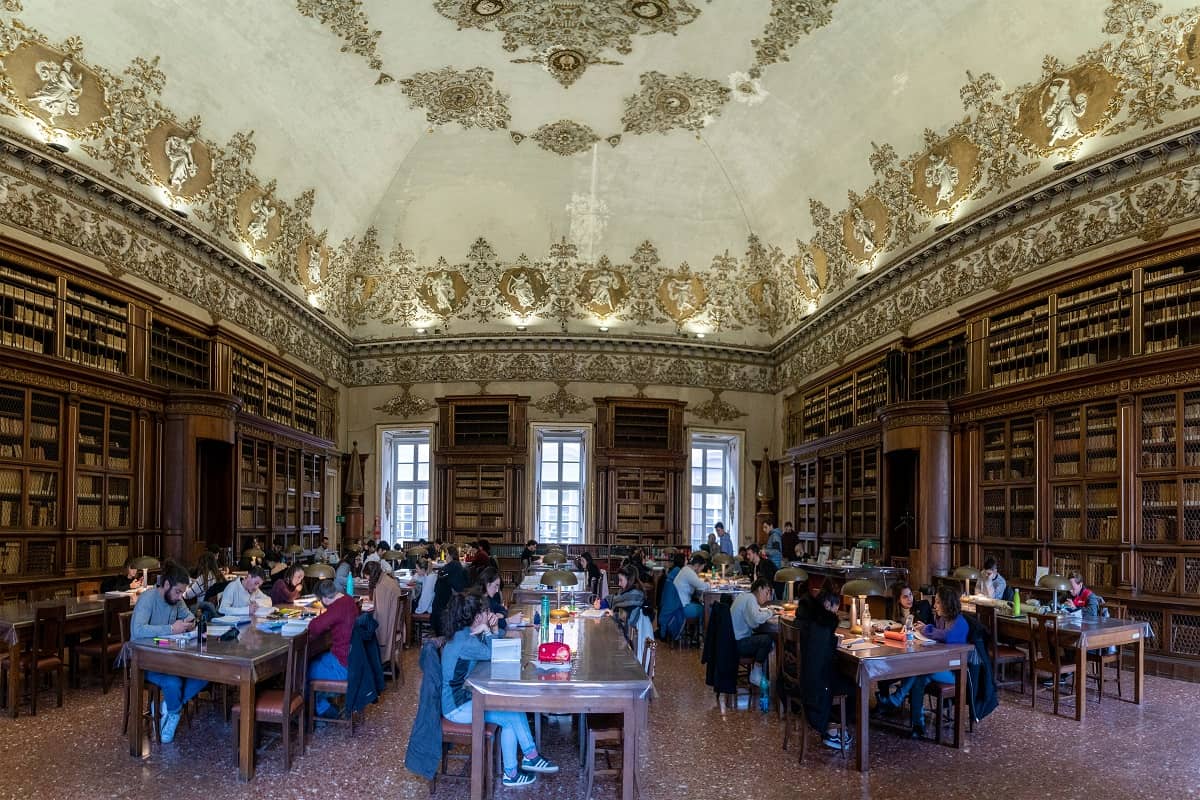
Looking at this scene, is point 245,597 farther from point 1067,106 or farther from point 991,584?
point 1067,106

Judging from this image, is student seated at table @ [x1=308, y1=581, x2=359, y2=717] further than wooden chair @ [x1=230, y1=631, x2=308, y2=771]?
Yes

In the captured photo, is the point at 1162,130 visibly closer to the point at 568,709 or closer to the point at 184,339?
the point at 568,709

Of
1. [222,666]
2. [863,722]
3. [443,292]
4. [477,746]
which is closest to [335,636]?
[222,666]

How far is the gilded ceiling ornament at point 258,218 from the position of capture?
1582cm

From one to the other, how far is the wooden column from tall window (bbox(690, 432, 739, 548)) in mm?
9028

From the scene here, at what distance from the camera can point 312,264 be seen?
19172mm

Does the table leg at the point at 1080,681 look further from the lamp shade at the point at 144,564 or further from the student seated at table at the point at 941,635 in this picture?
the lamp shade at the point at 144,564

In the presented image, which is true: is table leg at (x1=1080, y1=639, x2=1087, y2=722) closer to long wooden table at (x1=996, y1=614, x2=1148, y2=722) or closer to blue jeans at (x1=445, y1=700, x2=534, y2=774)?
long wooden table at (x1=996, y1=614, x2=1148, y2=722)

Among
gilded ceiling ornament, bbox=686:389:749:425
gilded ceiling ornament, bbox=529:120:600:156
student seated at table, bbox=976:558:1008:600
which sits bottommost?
student seated at table, bbox=976:558:1008:600

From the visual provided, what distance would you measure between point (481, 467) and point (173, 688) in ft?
49.8

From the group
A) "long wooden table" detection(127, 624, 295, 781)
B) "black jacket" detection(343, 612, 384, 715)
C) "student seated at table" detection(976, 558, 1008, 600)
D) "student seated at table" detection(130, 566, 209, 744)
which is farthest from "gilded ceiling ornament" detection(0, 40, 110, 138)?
"student seated at table" detection(976, 558, 1008, 600)

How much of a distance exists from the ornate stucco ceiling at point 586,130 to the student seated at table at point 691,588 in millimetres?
7055

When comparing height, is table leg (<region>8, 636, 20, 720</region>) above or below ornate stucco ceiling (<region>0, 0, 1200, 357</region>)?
below

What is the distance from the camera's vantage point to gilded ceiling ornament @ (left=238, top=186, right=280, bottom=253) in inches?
623
